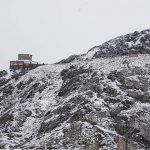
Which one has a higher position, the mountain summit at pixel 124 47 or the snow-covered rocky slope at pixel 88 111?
the mountain summit at pixel 124 47

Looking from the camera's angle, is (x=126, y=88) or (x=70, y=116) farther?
(x=126, y=88)

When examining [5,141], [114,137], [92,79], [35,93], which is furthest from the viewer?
[35,93]

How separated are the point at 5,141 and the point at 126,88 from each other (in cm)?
1394

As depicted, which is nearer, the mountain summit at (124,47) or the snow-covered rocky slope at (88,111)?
the snow-covered rocky slope at (88,111)

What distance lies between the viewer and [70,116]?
3288 centimetres

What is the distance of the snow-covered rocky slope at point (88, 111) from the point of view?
29.0m

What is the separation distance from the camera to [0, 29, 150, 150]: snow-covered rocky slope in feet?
95.1

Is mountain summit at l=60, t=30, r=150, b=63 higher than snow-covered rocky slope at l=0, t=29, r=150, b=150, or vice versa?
mountain summit at l=60, t=30, r=150, b=63

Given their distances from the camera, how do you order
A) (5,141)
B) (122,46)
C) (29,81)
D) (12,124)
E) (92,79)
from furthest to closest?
(122,46) < (29,81) < (92,79) < (12,124) < (5,141)

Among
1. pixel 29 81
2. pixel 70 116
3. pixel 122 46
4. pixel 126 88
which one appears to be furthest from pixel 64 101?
pixel 122 46

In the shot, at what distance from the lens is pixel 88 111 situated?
32.5 metres

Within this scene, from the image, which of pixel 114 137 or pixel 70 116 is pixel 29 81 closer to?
pixel 70 116

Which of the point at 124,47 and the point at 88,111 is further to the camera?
the point at 124,47

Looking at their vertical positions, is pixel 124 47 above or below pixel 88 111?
above
